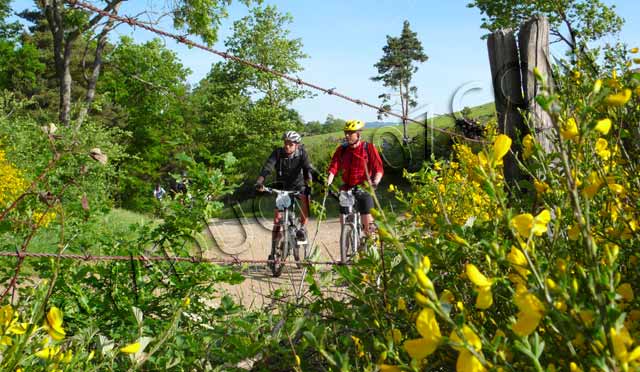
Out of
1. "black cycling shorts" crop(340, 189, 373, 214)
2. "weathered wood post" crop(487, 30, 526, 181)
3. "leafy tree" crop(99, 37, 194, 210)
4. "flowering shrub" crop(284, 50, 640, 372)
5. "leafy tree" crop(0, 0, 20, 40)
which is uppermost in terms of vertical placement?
"leafy tree" crop(0, 0, 20, 40)

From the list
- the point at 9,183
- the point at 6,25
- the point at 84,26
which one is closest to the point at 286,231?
the point at 9,183

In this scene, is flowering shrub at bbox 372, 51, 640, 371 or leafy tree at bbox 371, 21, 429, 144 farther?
leafy tree at bbox 371, 21, 429, 144

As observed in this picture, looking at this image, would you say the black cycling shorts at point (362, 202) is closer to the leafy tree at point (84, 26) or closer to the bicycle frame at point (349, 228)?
the bicycle frame at point (349, 228)

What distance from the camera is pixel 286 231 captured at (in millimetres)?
6480

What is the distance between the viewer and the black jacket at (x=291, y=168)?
632cm

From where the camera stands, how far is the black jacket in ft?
20.7

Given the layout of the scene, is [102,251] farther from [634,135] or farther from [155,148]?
[155,148]

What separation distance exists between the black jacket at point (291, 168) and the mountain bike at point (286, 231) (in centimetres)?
13

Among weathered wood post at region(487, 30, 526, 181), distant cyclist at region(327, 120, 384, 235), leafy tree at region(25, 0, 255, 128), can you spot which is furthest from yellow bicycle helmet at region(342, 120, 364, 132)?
leafy tree at region(25, 0, 255, 128)

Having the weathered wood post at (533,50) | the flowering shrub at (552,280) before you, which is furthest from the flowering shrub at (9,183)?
the flowering shrub at (552,280)

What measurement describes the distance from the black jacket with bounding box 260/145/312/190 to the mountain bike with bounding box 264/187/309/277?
0.44ft

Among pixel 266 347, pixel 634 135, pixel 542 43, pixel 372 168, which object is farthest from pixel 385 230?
pixel 372 168

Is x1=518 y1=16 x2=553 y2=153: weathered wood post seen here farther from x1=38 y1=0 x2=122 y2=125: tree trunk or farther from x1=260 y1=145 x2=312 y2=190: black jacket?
x1=38 y1=0 x2=122 y2=125: tree trunk

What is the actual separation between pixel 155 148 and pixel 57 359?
91.1 ft
